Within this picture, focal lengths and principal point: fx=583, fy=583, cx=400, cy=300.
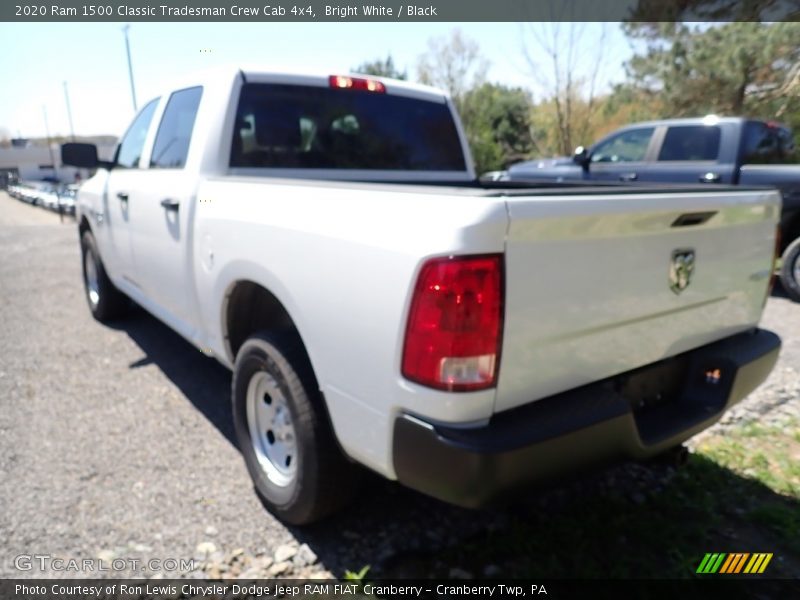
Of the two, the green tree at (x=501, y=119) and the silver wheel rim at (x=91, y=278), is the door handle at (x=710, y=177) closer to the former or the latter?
the silver wheel rim at (x=91, y=278)

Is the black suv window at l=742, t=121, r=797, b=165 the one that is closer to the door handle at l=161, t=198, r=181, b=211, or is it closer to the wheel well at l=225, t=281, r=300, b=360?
the wheel well at l=225, t=281, r=300, b=360

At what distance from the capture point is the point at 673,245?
6.89 feet

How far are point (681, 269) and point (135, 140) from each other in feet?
13.3

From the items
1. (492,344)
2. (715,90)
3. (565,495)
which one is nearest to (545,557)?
(565,495)

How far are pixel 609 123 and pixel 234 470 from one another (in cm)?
2344

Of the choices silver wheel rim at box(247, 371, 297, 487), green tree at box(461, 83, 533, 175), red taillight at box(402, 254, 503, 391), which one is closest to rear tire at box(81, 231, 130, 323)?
silver wheel rim at box(247, 371, 297, 487)

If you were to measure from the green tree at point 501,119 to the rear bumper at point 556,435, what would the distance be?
26.1m

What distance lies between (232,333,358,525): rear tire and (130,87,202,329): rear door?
761 mm

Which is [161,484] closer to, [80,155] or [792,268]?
[80,155]

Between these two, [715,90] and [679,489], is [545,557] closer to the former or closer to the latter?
[679,489]

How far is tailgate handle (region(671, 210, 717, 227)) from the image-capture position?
6.82ft

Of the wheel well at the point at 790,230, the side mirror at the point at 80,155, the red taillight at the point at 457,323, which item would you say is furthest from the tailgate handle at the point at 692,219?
the wheel well at the point at 790,230

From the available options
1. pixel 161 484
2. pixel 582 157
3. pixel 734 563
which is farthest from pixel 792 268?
Result: pixel 161 484

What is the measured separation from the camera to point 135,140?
4.51 metres
